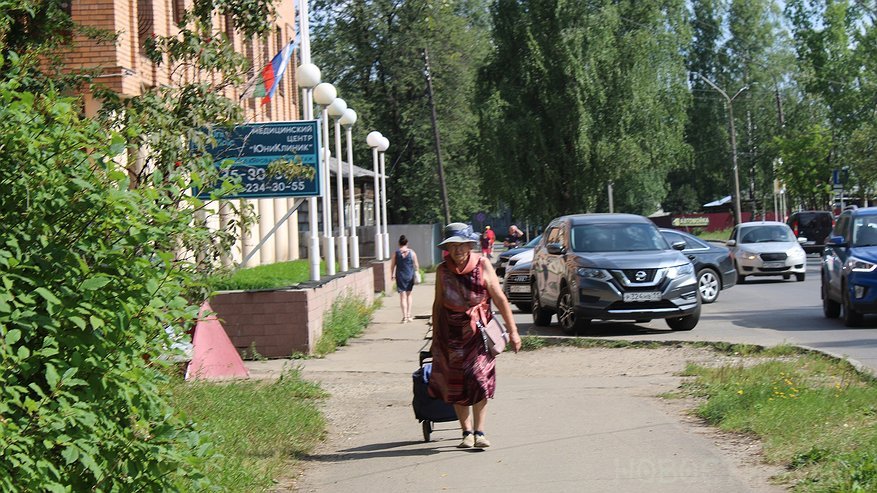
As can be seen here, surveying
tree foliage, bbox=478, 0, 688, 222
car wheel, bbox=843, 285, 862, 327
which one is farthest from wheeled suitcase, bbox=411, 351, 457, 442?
tree foliage, bbox=478, 0, 688, 222

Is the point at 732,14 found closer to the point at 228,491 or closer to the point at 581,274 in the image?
the point at 581,274

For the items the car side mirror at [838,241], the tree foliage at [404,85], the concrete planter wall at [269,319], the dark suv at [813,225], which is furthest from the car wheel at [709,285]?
the tree foliage at [404,85]

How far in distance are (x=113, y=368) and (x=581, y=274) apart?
13.1 metres

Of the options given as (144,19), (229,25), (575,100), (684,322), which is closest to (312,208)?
(229,25)

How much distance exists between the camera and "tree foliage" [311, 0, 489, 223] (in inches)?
2153

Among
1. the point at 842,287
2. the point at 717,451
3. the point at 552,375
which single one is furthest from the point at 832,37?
the point at 717,451

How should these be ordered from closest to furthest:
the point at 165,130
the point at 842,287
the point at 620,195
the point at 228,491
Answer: the point at 228,491 → the point at 165,130 → the point at 842,287 → the point at 620,195

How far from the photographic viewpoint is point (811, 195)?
2645 inches

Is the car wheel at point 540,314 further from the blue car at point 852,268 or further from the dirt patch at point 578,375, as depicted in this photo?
the blue car at point 852,268

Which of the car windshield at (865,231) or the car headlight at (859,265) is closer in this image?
the car headlight at (859,265)

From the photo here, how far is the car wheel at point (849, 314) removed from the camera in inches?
675

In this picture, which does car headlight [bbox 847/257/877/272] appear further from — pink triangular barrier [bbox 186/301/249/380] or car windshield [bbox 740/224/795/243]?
car windshield [bbox 740/224/795/243]

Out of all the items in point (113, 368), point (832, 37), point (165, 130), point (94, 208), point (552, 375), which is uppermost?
point (832, 37)

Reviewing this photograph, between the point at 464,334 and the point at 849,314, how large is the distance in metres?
10.3
